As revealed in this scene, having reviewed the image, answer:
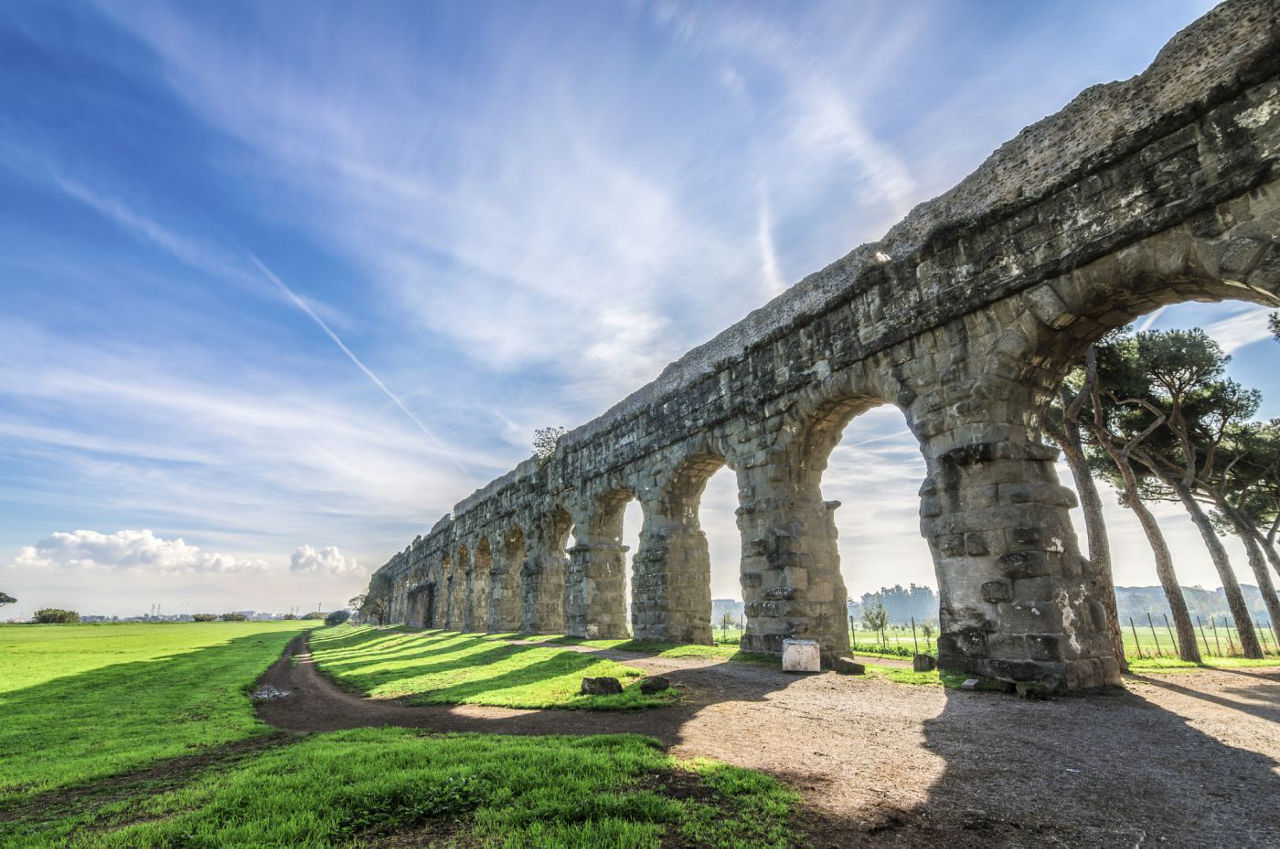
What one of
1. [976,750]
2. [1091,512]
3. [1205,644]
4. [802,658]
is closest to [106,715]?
[802,658]

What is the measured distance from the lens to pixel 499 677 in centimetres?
1123

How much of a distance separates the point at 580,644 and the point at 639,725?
11.2 meters

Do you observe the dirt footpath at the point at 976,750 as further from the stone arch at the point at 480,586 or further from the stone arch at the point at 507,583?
the stone arch at the point at 480,586

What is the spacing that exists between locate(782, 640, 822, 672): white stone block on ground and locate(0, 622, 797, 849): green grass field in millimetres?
5500

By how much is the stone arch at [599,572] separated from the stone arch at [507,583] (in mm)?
7188

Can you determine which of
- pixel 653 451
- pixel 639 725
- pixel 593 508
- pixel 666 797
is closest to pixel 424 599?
pixel 593 508

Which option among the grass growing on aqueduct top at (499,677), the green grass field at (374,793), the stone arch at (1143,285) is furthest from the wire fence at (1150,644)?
the green grass field at (374,793)

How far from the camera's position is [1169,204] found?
691 centimetres

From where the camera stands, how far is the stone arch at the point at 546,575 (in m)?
22.2

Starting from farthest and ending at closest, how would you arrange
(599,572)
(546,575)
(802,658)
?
1. (546,575)
2. (599,572)
3. (802,658)

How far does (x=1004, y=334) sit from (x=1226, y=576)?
583 inches

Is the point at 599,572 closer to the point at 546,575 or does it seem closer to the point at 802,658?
the point at 546,575

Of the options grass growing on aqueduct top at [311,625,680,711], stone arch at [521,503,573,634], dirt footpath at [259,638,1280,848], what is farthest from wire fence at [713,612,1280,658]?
stone arch at [521,503,573,634]

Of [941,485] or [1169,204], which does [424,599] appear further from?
[1169,204]
